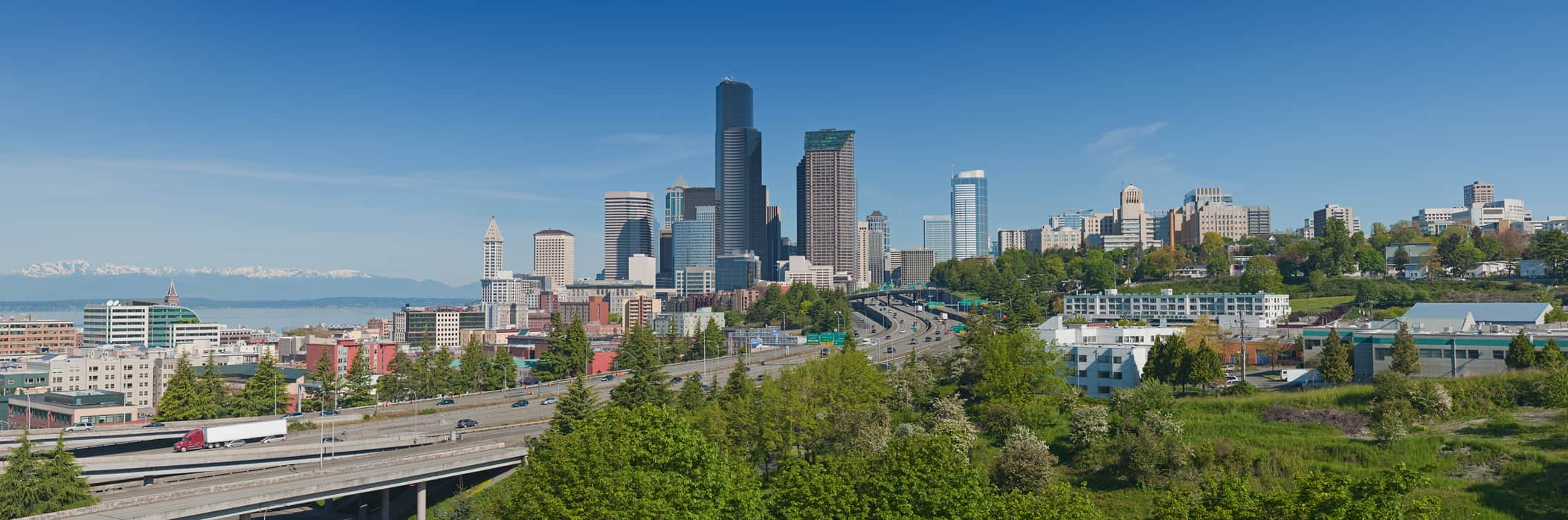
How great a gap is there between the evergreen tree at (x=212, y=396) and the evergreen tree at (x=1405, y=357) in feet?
289

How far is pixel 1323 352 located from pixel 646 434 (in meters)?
51.7

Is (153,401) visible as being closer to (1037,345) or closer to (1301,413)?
(1037,345)

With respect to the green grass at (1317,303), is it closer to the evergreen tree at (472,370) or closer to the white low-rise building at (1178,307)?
the white low-rise building at (1178,307)

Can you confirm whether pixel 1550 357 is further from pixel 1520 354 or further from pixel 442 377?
pixel 442 377

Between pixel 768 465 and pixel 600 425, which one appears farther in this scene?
pixel 768 465

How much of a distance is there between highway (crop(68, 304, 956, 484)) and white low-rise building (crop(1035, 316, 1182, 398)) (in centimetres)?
2151

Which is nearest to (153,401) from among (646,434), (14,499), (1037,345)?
(14,499)

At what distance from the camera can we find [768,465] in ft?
190

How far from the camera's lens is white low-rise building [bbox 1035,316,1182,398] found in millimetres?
77312

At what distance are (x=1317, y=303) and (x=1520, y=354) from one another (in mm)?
76182

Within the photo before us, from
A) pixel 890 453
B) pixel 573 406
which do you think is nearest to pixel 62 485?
pixel 573 406

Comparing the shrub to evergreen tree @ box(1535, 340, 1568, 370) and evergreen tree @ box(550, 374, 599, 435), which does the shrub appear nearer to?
evergreen tree @ box(1535, 340, 1568, 370)

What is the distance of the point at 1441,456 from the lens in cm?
4422

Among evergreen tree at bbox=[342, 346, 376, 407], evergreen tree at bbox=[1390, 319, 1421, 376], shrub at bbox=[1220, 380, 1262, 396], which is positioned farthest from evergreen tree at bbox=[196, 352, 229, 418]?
evergreen tree at bbox=[1390, 319, 1421, 376]
